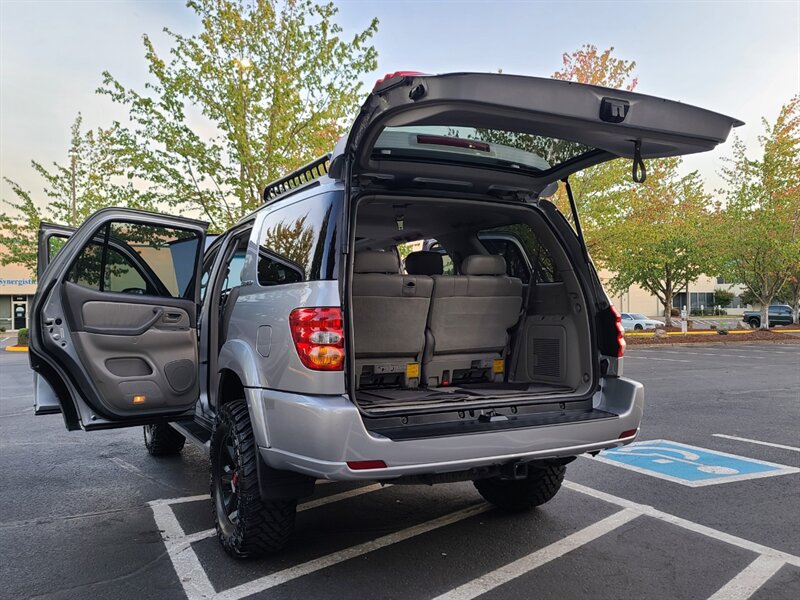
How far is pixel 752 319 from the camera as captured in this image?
36062mm

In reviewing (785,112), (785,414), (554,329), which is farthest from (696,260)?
(554,329)

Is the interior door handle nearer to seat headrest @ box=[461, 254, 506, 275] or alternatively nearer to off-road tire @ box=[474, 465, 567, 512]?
seat headrest @ box=[461, 254, 506, 275]

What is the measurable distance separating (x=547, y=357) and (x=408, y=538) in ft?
5.08

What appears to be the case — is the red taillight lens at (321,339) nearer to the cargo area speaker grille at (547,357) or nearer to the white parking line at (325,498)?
the white parking line at (325,498)

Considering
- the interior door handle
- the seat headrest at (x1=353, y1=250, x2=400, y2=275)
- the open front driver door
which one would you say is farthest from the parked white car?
the interior door handle

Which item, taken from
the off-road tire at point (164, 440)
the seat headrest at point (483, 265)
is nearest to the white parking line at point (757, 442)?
the seat headrest at point (483, 265)

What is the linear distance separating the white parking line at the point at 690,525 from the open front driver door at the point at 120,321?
3.17 metres

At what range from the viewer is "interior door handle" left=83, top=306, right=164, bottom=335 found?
4391mm

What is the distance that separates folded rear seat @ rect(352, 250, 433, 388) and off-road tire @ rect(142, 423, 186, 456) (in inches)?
108

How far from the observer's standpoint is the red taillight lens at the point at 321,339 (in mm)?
2994

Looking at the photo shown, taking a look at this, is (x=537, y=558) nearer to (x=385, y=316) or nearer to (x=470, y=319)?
(x=470, y=319)

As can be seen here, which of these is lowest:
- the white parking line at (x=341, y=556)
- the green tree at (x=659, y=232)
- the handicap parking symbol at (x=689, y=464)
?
the white parking line at (x=341, y=556)

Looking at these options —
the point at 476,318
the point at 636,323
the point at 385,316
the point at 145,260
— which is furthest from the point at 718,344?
the point at 145,260

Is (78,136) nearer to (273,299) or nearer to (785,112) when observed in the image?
(273,299)
